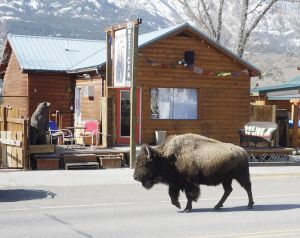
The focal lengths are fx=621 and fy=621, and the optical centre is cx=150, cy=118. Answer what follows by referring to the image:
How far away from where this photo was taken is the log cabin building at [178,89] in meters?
23.6

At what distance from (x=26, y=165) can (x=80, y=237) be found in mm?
9913

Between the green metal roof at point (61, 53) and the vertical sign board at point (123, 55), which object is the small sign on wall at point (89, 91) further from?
the vertical sign board at point (123, 55)

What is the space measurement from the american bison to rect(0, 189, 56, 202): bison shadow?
127 inches

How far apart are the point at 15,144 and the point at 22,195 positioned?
509 centimetres

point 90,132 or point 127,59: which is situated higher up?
point 127,59

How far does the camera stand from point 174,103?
80.1 ft

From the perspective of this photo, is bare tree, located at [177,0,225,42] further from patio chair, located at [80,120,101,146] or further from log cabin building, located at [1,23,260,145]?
patio chair, located at [80,120,101,146]

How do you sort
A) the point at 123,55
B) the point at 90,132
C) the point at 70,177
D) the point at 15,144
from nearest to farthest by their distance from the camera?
the point at 70,177 → the point at 15,144 → the point at 123,55 → the point at 90,132

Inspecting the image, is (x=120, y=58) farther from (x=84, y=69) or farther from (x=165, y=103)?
(x=84, y=69)

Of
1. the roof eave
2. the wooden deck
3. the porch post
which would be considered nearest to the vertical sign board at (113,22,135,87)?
the roof eave

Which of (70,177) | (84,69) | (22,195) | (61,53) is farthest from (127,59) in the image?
(61,53)

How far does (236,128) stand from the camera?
25.4 metres

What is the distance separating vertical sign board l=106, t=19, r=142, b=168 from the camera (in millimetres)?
19594

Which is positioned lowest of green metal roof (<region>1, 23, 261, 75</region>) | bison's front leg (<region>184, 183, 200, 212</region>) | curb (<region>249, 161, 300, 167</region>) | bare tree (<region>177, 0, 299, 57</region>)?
curb (<region>249, 161, 300, 167</region>)
